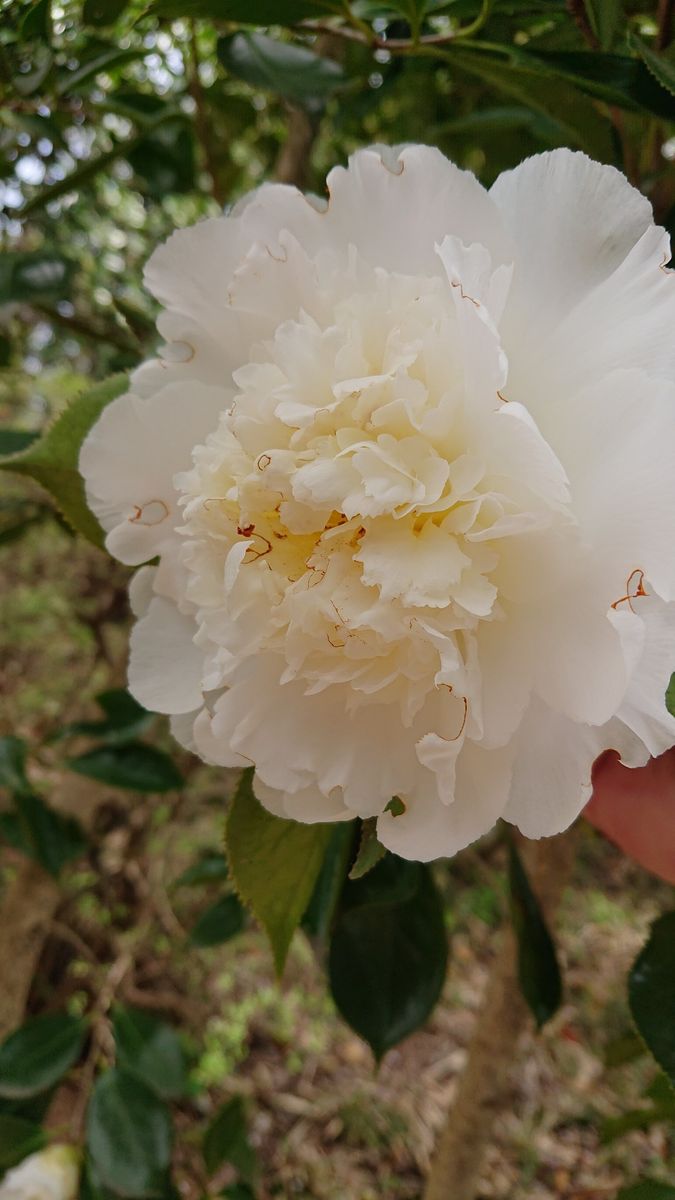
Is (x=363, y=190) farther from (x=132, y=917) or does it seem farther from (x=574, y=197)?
(x=132, y=917)

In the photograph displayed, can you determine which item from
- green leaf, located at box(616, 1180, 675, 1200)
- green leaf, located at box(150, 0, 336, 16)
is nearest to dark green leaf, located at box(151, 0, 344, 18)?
green leaf, located at box(150, 0, 336, 16)

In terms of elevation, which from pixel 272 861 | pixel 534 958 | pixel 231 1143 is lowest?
pixel 231 1143

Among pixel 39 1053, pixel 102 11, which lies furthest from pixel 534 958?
pixel 102 11

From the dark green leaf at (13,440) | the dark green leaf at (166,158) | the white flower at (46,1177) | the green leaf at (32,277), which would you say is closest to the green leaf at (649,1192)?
the white flower at (46,1177)

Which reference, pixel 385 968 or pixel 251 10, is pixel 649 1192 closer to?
pixel 385 968

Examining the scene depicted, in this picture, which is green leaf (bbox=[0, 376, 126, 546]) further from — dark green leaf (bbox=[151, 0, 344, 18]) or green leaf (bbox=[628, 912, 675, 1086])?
green leaf (bbox=[628, 912, 675, 1086])

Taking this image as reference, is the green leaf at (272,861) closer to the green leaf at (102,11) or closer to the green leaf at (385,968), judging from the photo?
the green leaf at (385,968)
